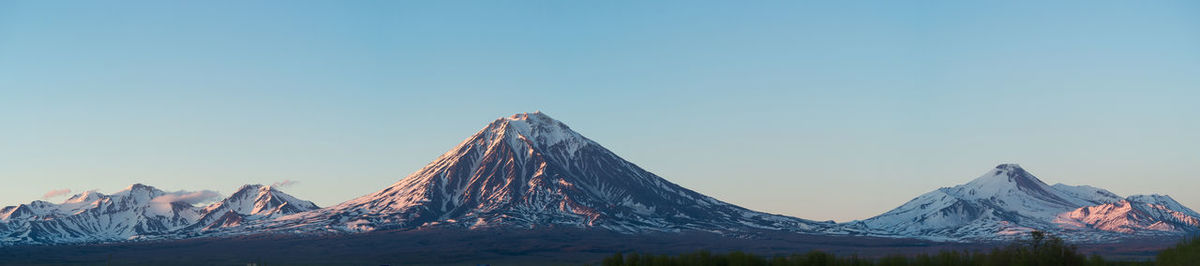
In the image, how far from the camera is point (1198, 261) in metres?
128

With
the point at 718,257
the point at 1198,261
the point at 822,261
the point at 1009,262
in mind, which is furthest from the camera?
the point at 718,257

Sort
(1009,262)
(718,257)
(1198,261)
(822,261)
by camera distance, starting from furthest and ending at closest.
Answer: (718,257) → (822,261) → (1009,262) → (1198,261)

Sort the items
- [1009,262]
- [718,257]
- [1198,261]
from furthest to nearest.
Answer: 1. [718,257]
2. [1009,262]
3. [1198,261]

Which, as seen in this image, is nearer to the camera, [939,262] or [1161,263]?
[1161,263]

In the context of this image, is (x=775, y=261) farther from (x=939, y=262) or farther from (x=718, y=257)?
(x=939, y=262)

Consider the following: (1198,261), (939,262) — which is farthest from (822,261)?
(1198,261)

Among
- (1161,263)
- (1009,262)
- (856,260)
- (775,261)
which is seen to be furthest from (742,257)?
(1161,263)

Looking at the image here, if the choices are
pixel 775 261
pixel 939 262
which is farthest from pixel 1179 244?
pixel 775 261

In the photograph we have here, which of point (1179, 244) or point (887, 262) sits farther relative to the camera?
point (887, 262)

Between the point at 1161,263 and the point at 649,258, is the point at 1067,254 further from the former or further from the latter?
the point at 649,258

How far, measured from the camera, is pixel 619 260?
176500 mm

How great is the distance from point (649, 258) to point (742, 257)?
1406 centimetres

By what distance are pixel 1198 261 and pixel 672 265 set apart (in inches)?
2889

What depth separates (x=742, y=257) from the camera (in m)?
176
